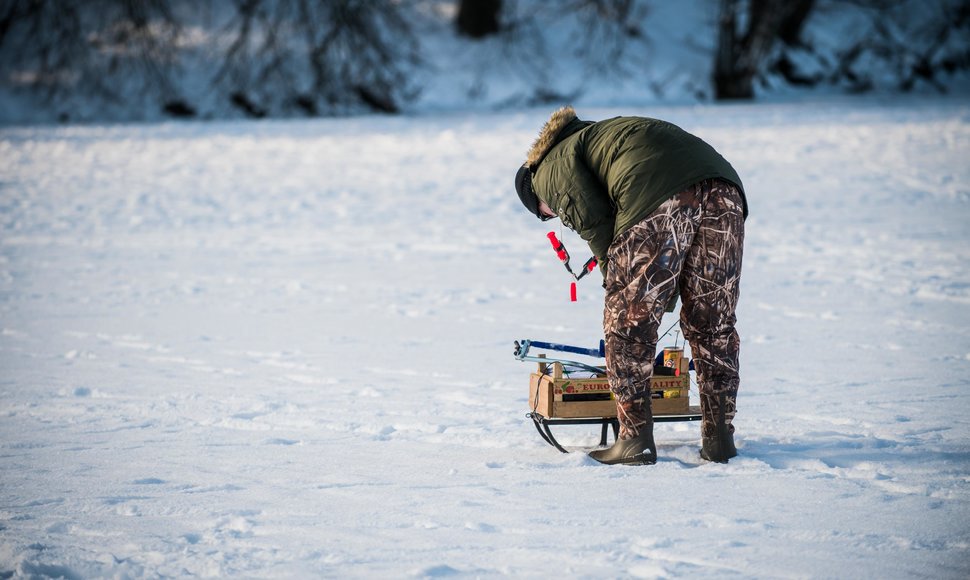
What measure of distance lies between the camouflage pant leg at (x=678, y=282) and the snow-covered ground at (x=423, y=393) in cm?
42

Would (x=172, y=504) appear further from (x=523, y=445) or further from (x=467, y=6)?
(x=467, y=6)

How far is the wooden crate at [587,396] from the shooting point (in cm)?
434

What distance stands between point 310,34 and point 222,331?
16018 mm

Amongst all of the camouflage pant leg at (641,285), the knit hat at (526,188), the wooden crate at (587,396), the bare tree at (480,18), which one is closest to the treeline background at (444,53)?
the bare tree at (480,18)

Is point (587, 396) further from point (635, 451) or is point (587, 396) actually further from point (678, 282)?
point (678, 282)

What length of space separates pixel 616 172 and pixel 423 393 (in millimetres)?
1969

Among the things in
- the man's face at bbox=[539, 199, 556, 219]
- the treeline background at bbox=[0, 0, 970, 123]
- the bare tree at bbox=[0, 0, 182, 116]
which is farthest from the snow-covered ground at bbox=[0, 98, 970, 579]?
the treeline background at bbox=[0, 0, 970, 123]

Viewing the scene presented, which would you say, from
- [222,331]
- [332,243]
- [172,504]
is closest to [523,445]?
[172,504]

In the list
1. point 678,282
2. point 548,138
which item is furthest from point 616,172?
point 678,282

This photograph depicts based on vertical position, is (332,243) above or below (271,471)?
above

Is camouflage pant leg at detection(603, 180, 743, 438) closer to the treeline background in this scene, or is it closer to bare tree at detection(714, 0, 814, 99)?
the treeline background

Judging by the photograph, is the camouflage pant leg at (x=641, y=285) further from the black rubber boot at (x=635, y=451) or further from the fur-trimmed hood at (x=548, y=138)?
the fur-trimmed hood at (x=548, y=138)

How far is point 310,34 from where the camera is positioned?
71.8ft

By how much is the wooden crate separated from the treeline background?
→ 18393 millimetres
